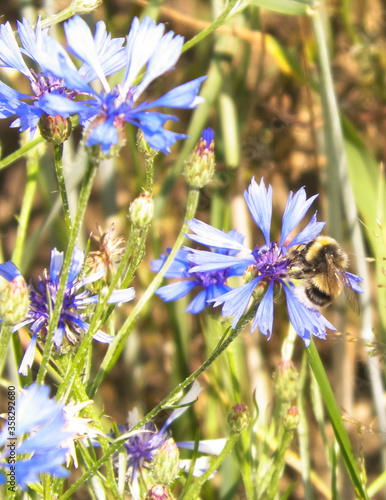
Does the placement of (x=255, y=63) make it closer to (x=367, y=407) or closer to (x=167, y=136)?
(x=367, y=407)

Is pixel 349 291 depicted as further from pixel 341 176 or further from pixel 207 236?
pixel 341 176

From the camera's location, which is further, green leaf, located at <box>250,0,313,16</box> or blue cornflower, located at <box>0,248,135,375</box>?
green leaf, located at <box>250,0,313,16</box>

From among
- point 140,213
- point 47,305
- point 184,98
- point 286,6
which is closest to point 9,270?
point 47,305

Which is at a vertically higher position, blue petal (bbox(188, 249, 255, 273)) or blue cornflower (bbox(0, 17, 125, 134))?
blue cornflower (bbox(0, 17, 125, 134))

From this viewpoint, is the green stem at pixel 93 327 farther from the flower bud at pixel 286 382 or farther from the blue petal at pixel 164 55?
the flower bud at pixel 286 382

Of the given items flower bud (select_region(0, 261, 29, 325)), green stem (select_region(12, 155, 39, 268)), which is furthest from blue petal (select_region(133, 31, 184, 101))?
green stem (select_region(12, 155, 39, 268))

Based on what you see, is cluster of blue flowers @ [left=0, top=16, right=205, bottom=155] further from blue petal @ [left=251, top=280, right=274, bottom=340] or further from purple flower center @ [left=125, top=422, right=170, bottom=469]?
purple flower center @ [left=125, top=422, right=170, bottom=469]

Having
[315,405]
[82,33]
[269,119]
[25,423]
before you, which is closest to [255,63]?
[269,119]
